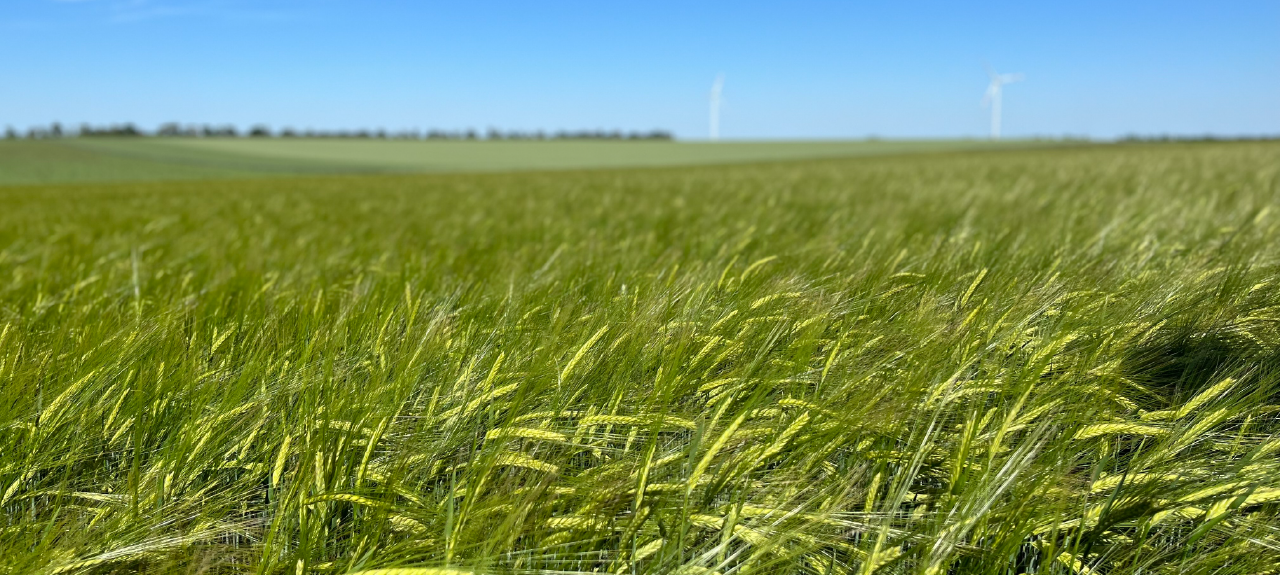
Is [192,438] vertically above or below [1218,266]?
below

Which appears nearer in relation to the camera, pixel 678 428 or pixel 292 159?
pixel 678 428

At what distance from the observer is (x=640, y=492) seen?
1088 millimetres

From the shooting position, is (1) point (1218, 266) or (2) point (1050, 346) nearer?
(2) point (1050, 346)

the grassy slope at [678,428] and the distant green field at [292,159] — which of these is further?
the distant green field at [292,159]

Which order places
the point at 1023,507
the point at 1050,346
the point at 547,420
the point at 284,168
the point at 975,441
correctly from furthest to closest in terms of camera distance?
1. the point at 284,168
2. the point at 1050,346
3. the point at 547,420
4. the point at 975,441
5. the point at 1023,507

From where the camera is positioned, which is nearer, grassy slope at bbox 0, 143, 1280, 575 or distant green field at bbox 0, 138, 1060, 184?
grassy slope at bbox 0, 143, 1280, 575

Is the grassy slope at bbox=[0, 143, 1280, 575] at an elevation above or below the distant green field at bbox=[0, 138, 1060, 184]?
below

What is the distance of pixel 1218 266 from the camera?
2.13 meters

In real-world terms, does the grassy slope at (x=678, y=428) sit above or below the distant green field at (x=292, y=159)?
below

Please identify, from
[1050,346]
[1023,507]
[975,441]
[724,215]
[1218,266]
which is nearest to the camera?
[1023,507]

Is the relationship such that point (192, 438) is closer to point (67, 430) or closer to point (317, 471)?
point (317, 471)

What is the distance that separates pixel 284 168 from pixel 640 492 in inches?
1617

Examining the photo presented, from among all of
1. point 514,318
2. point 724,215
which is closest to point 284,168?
point 724,215

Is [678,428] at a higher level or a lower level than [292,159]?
lower
